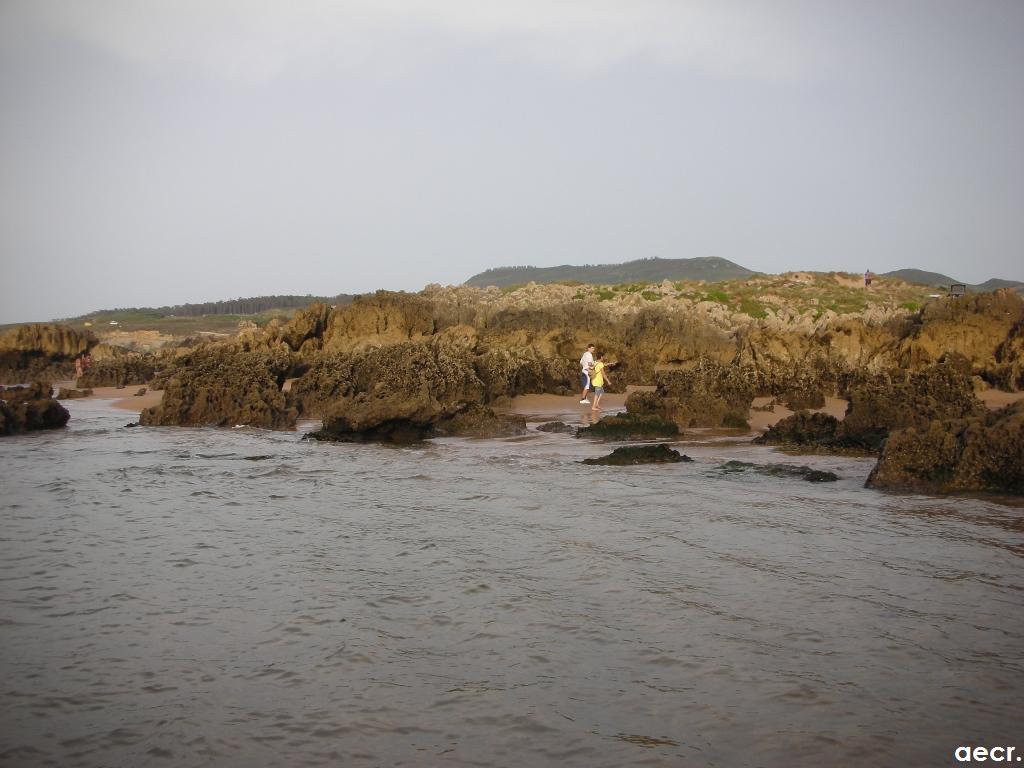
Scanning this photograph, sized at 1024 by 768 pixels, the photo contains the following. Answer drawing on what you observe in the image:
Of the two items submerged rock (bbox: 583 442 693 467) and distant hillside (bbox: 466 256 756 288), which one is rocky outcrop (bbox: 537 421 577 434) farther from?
distant hillside (bbox: 466 256 756 288)

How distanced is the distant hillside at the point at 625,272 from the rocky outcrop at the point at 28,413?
6019 centimetres

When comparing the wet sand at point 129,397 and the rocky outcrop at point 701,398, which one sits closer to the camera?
the rocky outcrop at point 701,398

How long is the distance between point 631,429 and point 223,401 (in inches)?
305

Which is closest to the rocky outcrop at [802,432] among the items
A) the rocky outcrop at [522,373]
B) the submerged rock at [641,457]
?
the submerged rock at [641,457]

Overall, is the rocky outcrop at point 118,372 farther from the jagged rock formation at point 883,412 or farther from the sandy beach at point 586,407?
the jagged rock formation at point 883,412

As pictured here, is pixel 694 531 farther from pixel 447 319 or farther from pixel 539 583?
pixel 447 319

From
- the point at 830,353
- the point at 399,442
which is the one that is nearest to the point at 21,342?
the point at 399,442

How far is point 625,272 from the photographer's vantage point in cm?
8706

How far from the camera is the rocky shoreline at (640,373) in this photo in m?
11.5

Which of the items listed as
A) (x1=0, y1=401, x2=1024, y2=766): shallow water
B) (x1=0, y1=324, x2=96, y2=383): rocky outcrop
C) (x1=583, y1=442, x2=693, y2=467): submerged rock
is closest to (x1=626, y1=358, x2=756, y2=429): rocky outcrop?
(x1=583, y1=442, x2=693, y2=467): submerged rock

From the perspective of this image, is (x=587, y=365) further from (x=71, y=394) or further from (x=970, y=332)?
(x=71, y=394)

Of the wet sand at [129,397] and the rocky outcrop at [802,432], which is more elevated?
the rocky outcrop at [802,432]

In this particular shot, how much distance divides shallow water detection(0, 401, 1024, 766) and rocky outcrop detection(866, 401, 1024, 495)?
1.64ft

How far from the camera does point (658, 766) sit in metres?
3.16
